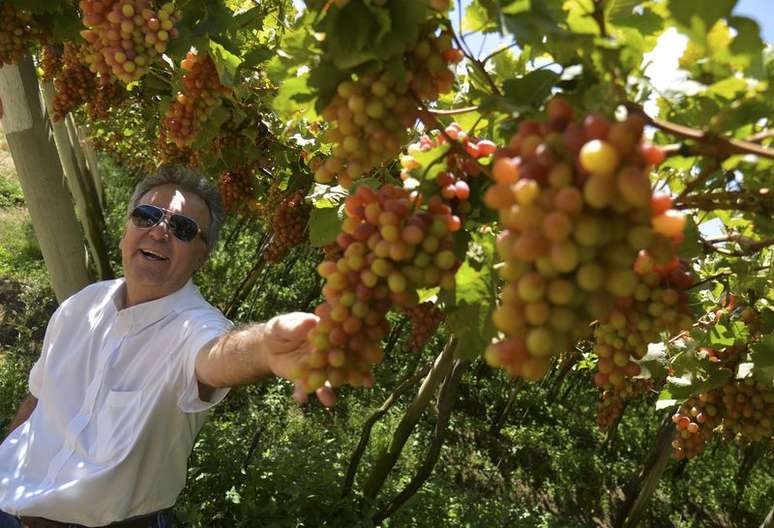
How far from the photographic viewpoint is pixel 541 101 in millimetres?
867

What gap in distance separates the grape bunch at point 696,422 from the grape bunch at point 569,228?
1714mm

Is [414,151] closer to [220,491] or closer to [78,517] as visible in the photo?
[78,517]

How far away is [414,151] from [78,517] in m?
1.89

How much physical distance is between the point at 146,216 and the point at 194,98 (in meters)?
0.55

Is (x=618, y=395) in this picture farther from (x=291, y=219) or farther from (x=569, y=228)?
(x=569, y=228)

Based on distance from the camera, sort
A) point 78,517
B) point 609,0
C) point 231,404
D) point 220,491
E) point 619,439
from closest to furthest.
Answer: point 609,0 < point 78,517 < point 220,491 < point 231,404 < point 619,439

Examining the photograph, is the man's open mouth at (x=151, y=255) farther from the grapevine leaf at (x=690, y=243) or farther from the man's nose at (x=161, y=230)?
the grapevine leaf at (x=690, y=243)

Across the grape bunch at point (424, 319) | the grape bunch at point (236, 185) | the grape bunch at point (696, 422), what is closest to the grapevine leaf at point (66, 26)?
the grape bunch at point (236, 185)

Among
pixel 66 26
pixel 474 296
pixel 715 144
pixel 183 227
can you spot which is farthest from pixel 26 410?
pixel 715 144

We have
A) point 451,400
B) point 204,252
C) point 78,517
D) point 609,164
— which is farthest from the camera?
point 451,400

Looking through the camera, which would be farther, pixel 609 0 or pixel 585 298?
pixel 609 0

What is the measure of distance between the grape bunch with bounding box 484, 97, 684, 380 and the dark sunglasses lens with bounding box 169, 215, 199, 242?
200 centimetres

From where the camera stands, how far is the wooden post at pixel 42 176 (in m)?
3.06

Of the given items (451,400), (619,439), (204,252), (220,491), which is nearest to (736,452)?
(619,439)
